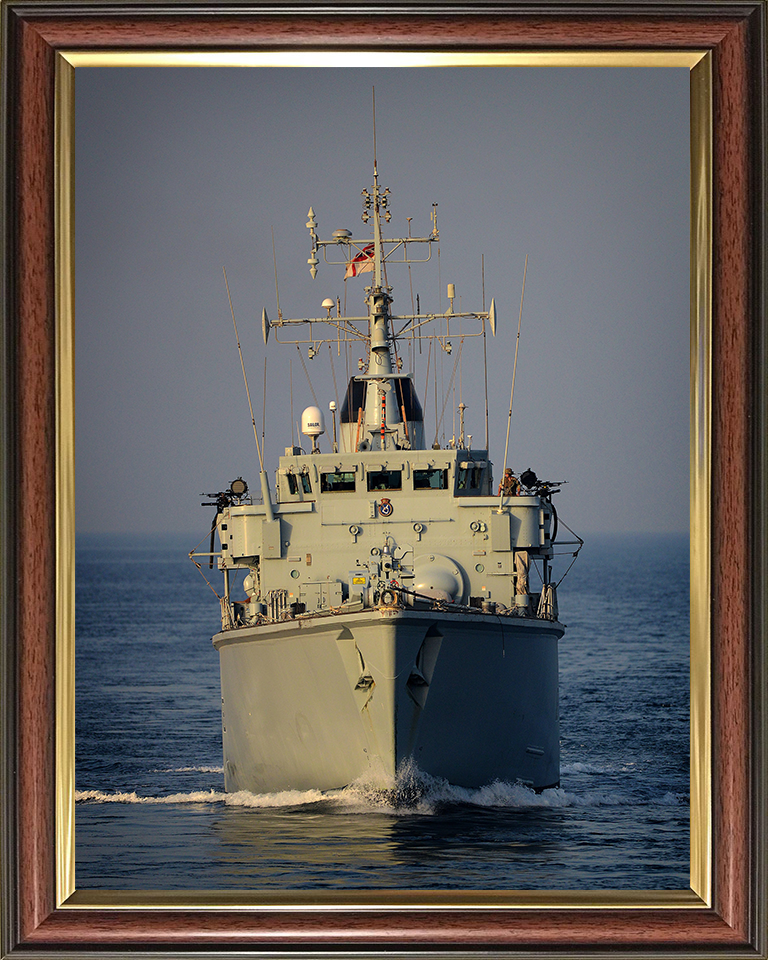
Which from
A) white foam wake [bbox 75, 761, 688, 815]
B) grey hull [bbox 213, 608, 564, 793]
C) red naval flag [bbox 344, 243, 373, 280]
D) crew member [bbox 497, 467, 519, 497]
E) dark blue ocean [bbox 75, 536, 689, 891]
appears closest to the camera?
dark blue ocean [bbox 75, 536, 689, 891]

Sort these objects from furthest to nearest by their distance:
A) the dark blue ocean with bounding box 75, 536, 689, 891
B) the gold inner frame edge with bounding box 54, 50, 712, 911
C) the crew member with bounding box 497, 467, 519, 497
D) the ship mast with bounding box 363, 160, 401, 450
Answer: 1. the ship mast with bounding box 363, 160, 401, 450
2. the crew member with bounding box 497, 467, 519, 497
3. the dark blue ocean with bounding box 75, 536, 689, 891
4. the gold inner frame edge with bounding box 54, 50, 712, 911

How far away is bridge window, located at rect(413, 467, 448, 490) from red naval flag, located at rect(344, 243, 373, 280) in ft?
11.4

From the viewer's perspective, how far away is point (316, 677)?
15906 millimetres

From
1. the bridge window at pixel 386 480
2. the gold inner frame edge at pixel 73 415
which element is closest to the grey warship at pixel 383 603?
the bridge window at pixel 386 480

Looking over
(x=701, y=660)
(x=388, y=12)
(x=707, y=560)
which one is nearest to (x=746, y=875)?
(x=701, y=660)

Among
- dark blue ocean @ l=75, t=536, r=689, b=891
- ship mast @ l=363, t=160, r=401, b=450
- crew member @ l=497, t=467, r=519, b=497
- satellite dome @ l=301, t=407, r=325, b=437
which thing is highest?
ship mast @ l=363, t=160, r=401, b=450

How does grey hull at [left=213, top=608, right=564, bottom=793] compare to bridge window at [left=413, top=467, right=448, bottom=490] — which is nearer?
grey hull at [left=213, top=608, right=564, bottom=793]

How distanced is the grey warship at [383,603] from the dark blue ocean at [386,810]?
0.61m

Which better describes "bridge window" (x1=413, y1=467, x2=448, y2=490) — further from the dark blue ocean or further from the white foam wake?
the white foam wake

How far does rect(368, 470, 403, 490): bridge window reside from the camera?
19078 mm

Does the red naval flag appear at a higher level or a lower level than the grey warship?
higher

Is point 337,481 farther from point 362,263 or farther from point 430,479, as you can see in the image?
point 362,263

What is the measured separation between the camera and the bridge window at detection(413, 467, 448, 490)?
62.6 ft

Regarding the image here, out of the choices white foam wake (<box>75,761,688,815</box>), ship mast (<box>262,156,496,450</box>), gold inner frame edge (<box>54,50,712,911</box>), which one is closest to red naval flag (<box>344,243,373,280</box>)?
ship mast (<box>262,156,496,450</box>)
